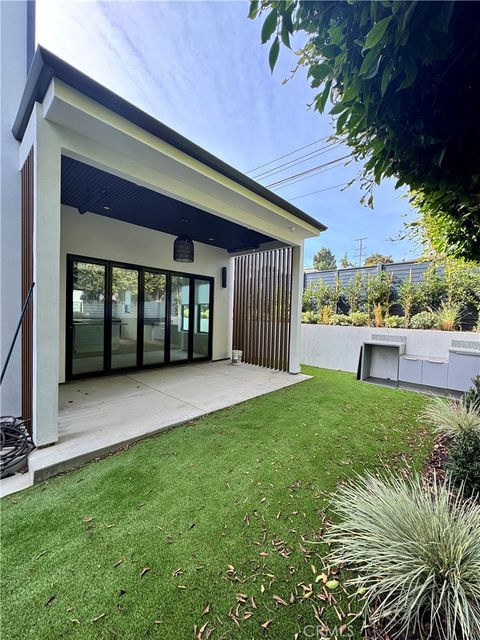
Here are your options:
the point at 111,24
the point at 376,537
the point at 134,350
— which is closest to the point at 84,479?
the point at 376,537

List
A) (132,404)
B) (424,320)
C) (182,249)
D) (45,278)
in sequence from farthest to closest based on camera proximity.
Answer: (424,320) → (182,249) → (132,404) → (45,278)

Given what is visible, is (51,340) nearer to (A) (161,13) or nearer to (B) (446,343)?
(A) (161,13)

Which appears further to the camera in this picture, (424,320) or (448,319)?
(424,320)

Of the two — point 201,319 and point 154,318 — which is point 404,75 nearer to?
point 154,318

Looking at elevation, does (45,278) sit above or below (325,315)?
above

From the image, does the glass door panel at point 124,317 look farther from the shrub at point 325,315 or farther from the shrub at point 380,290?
the shrub at point 380,290

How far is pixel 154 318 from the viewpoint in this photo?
663cm

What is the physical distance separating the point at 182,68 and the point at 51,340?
6312 mm

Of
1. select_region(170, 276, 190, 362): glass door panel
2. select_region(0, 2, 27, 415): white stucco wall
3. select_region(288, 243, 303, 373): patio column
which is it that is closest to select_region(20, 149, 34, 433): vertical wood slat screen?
select_region(0, 2, 27, 415): white stucco wall

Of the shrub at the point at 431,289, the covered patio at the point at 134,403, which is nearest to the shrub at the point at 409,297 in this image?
the shrub at the point at 431,289

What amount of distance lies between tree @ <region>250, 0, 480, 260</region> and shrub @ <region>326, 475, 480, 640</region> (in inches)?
73.0

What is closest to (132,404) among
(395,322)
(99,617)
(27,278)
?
(27,278)
